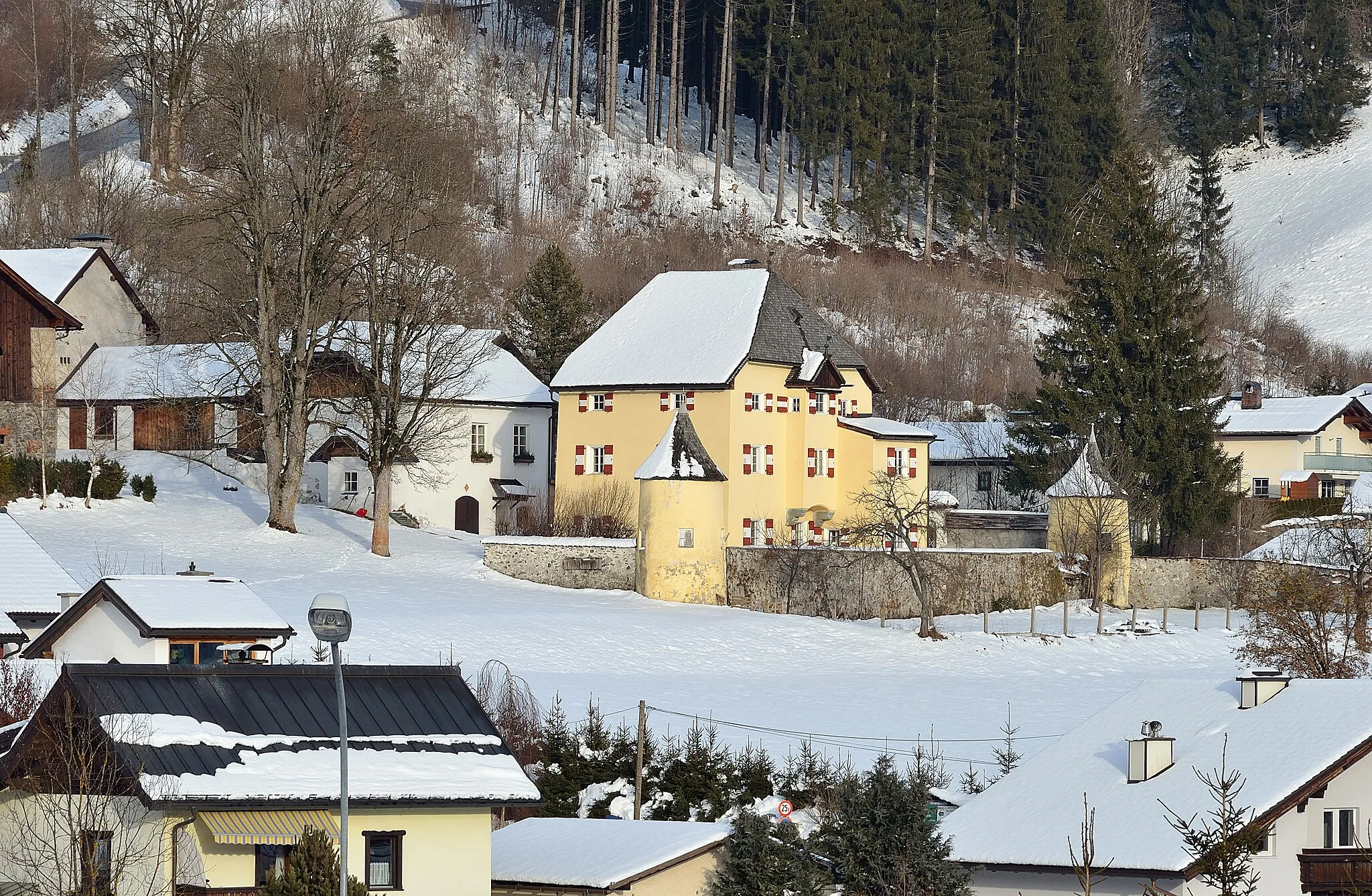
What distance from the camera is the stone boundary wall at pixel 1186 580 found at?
5825cm

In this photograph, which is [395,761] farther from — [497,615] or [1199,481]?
[1199,481]

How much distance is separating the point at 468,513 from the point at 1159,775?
38.6 meters

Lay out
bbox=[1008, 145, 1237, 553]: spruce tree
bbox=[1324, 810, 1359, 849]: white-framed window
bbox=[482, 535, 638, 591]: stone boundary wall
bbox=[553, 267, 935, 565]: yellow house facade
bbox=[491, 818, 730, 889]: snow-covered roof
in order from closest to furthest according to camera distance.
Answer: bbox=[491, 818, 730, 889]: snow-covered roof, bbox=[1324, 810, 1359, 849]: white-framed window, bbox=[482, 535, 638, 591]: stone boundary wall, bbox=[553, 267, 935, 565]: yellow house facade, bbox=[1008, 145, 1237, 553]: spruce tree

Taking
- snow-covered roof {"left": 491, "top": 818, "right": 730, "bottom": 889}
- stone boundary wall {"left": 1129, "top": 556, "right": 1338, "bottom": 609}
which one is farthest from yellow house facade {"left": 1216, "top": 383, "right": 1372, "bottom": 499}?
snow-covered roof {"left": 491, "top": 818, "right": 730, "bottom": 889}

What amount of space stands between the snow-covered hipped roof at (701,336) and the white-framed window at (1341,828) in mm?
34131

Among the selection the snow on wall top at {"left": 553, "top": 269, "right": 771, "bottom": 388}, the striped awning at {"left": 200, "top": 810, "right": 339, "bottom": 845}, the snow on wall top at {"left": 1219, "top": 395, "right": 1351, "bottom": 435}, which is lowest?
the striped awning at {"left": 200, "top": 810, "right": 339, "bottom": 845}

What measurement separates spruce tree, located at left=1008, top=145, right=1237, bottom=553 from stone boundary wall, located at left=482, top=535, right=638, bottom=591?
16.8 metres

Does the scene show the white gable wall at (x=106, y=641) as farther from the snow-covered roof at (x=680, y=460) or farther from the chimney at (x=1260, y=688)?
the snow-covered roof at (x=680, y=460)

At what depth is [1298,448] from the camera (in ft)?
240

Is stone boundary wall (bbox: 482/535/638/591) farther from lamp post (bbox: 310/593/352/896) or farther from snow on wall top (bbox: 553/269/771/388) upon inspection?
lamp post (bbox: 310/593/352/896)

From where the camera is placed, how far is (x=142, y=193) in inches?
3295

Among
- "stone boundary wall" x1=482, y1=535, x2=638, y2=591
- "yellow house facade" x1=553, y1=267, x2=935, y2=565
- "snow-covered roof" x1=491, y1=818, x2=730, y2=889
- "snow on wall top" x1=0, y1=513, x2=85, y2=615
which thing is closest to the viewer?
"snow-covered roof" x1=491, y1=818, x2=730, y2=889

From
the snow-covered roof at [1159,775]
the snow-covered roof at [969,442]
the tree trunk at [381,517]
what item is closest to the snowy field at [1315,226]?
the snow-covered roof at [969,442]

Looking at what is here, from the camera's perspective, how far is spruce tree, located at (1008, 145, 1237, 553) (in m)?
62.0
